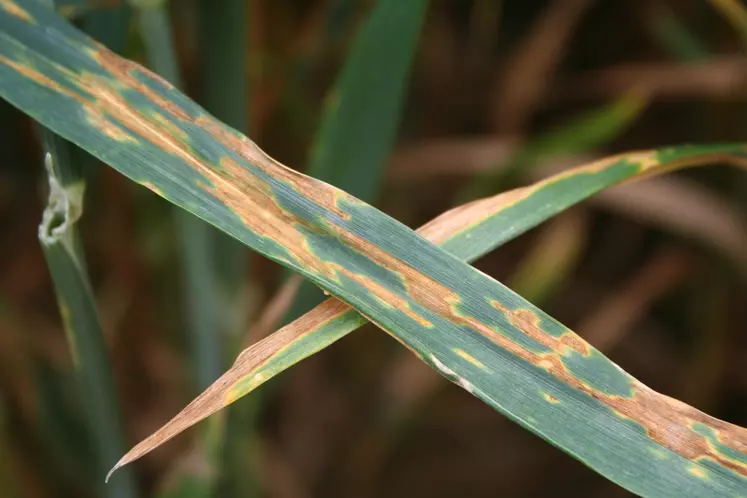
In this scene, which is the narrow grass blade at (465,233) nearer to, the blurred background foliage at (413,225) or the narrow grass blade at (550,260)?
the blurred background foliage at (413,225)

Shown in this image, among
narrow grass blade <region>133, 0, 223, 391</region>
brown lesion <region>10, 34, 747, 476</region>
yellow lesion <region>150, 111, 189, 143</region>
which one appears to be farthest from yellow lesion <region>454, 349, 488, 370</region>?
narrow grass blade <region>133, 0, 223, 391</region>

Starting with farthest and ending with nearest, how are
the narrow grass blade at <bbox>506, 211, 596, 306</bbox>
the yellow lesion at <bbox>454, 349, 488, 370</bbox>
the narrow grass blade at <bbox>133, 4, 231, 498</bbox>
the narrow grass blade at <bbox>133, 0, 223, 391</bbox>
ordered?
the narrow grass blade at <bbox>506, 211, 596, 306</bbox>
the narrow grass blade at <bbox>133, 0, 223, 391</bbox>
the narrow grass blade at <bbox>133, 4, 231, 498</bbox>
the yellow lesion at <bbox>454, 349, 488, 370</bbox>

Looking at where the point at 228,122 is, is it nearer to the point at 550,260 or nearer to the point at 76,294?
the point at 76,294

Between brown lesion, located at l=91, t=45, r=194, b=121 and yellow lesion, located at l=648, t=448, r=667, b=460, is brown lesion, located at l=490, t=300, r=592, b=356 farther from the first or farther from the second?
brown lesion, located at l=91, t=45, r=194, b=121

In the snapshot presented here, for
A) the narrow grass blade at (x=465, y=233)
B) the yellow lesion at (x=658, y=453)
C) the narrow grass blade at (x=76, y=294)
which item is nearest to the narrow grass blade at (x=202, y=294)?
the narrow grass blade at (x=76, y=294)

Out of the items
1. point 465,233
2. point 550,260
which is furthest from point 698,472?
point 550,260

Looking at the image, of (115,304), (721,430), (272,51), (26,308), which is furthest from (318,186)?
(26,308)
